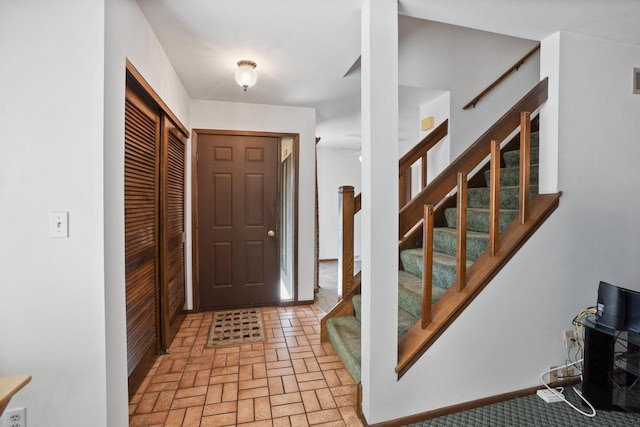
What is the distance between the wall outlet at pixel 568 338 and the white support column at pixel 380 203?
1.19 m

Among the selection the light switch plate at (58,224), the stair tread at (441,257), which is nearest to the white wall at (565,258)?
the stair tread at (441,257)

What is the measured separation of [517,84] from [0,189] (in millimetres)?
3867

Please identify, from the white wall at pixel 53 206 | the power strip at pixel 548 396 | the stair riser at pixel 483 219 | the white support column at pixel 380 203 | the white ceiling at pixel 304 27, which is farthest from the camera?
the stair riser at pixel 483 219

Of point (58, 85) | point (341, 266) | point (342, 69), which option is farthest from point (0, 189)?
point (342, 69)

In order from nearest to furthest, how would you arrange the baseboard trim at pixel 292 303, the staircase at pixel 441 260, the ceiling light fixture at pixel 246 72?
the staircase at pixel 441 260, the ceiling light fixture at pixel 246 72, the baseboard trim at pixel 292 303

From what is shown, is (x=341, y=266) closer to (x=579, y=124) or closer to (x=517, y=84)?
(x=579, y=124)

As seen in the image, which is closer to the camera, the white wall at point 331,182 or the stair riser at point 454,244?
the stair riser at point 454,244

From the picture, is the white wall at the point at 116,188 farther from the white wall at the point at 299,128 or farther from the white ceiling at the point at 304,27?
the white wall at the point at 299,128

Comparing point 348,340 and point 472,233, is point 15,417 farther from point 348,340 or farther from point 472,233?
point 472,233

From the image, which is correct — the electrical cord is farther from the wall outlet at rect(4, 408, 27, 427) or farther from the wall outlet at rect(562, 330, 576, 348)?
the wall outlet at rect(4, 408, 27, 427)

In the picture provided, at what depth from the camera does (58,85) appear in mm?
1312

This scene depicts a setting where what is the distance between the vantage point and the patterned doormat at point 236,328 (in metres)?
2.76

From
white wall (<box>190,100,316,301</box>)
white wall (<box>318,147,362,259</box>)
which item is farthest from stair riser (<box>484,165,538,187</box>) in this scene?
white wall (<box>318,147,362,259</box>)

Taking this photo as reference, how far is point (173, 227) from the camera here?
9.48ft
